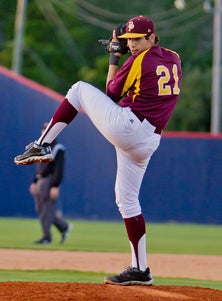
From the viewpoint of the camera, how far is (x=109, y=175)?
2227 centimetres

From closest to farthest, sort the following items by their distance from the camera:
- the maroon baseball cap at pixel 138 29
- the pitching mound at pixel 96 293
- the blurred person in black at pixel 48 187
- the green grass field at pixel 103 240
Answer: the pitching mound at pixel 96 293 < the maroon baseball cap at pixel 138 29 < the green grass field at pixel 103 240 < the blurred person in black at pixel 48 187

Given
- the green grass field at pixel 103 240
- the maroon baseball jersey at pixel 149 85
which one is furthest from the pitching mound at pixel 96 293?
the green grass field at pixel 103 240

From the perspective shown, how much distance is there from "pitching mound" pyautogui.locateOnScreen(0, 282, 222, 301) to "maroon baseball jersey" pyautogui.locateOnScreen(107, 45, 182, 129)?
1237 mm

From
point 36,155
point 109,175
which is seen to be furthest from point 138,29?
point 109,175

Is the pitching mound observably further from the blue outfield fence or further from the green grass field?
the blue outfield fence

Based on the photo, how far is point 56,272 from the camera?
408 inches

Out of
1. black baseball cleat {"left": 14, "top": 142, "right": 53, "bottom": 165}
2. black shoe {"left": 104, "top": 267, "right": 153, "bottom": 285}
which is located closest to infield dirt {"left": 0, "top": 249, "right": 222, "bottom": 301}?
black shoe {"left": 104, "top": 267, "right": 153, "bottom": 285}

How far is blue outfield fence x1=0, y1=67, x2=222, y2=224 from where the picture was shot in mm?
21594

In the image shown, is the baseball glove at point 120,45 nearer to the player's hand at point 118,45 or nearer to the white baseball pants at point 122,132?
the player's hand at point 118,45

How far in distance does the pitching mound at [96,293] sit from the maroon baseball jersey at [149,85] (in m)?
1.24

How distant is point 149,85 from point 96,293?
157 centimetres

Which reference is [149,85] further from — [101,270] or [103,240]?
[103,240]

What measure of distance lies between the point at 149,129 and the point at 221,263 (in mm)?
5010

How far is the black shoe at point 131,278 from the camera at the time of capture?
25.2ft
